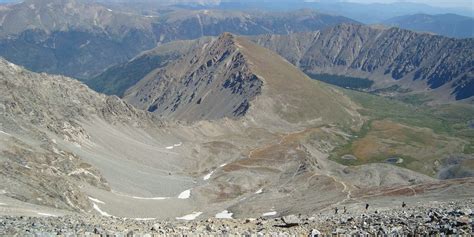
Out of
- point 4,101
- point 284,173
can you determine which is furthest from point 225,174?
point 4,101

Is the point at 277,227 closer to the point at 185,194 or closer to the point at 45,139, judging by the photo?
the point at 185,194

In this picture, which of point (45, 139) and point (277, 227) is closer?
point (277, 227)

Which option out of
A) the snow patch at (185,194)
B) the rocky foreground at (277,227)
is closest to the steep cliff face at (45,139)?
the snow patch at (185,194)

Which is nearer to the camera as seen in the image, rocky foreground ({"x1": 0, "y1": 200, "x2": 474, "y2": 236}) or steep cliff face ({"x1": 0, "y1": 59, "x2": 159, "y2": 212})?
rocky foreground ({"x1": 0, "y1": 200, "x2": 474, "y2": 236})

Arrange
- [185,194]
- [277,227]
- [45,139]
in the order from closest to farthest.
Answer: [277,227] < [45,139] < [185,194]

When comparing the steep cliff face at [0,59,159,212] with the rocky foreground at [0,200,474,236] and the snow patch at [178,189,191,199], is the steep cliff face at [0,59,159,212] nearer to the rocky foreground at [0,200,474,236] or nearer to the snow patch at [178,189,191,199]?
the snow patch at [178,189,191,199]

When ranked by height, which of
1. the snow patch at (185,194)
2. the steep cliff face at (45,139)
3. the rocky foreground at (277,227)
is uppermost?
the rocky foreground at (277,227)

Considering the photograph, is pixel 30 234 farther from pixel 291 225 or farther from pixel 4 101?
pixel 4 101

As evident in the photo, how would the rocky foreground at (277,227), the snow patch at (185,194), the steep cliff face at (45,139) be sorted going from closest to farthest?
the rocky foreground at (277,227)
the steep cliff face at (45,139)
the snow patch at (185,194)

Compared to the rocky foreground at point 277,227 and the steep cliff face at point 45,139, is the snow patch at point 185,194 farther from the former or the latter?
the rocky foreground at point 277,227

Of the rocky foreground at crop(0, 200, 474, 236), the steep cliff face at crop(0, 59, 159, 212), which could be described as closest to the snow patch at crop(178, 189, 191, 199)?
the steep cliff face at crop(0, 59, 159, 212)

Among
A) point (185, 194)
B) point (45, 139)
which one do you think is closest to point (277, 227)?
point (185, 194)
